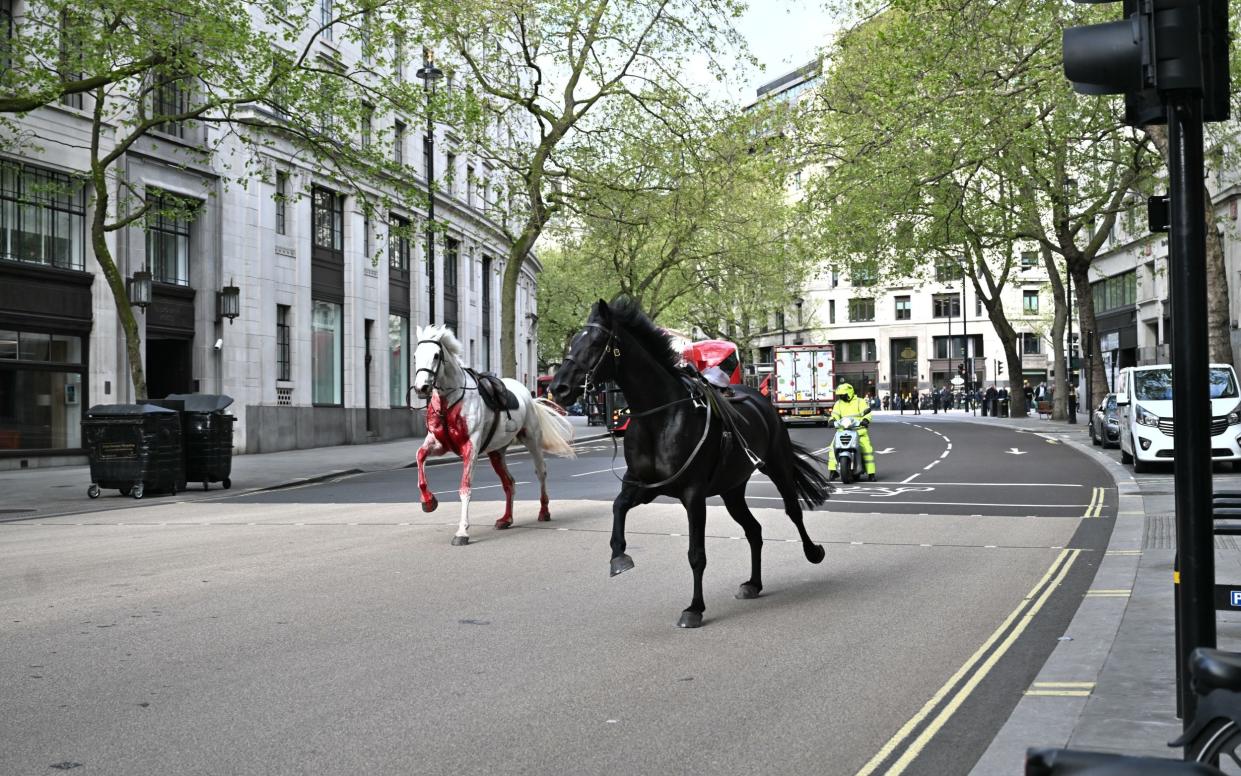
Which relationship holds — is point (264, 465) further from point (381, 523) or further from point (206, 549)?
point (206, 549)

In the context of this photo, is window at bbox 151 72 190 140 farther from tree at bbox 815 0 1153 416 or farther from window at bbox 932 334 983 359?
window at bbox 932 334 983 359

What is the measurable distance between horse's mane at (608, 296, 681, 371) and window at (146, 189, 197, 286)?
25.0m

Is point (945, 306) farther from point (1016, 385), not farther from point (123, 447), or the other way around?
point (123, 447)

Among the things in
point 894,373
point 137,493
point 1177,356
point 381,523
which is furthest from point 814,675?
point 894,373

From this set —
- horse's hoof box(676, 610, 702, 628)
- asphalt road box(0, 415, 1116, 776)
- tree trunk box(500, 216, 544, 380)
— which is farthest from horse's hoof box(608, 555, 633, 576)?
tree trunk box(500, 216, 544, 380)

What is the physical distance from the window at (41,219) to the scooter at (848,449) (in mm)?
16824

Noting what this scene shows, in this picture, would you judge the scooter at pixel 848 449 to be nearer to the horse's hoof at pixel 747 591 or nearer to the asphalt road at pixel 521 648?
the asphalt road at pixel 521 648

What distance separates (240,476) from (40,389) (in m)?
6.19

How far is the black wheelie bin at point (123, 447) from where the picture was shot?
65.2 ft

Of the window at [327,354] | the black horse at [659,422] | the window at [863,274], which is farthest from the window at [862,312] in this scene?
the black horse at [659,422]

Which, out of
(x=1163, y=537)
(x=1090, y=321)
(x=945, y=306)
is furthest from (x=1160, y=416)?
(x=945, y=306)

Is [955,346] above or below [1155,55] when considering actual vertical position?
above

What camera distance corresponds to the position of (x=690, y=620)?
738cm

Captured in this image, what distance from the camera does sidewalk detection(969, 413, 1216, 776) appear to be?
4.68 m
